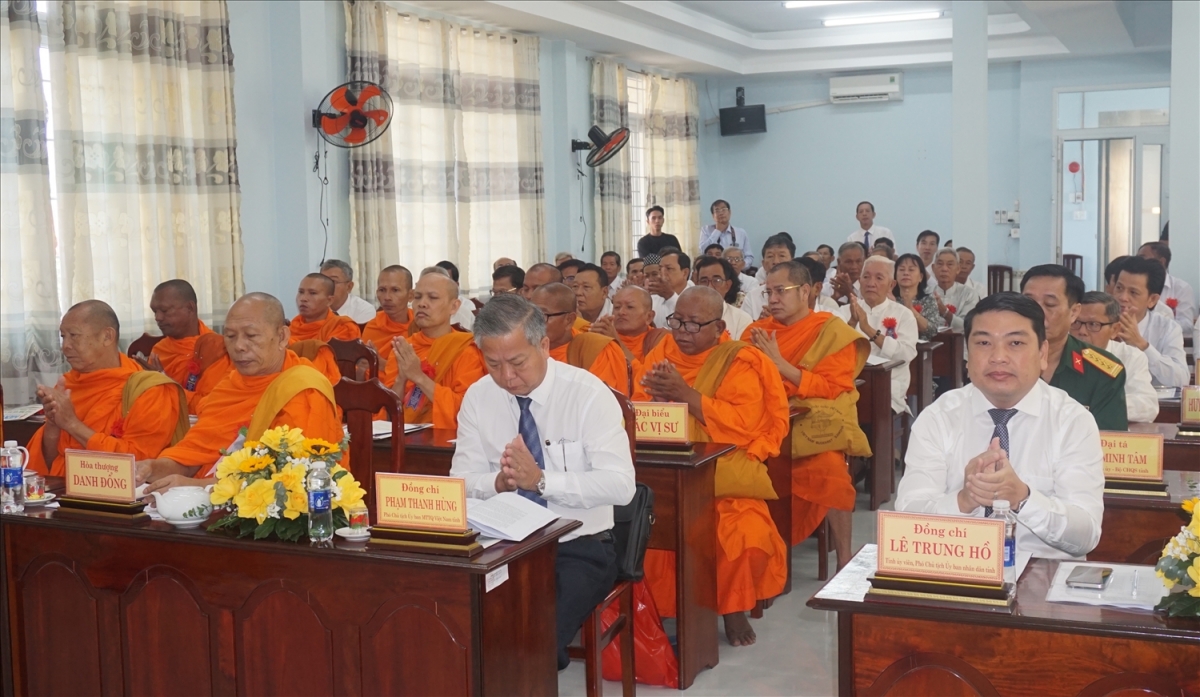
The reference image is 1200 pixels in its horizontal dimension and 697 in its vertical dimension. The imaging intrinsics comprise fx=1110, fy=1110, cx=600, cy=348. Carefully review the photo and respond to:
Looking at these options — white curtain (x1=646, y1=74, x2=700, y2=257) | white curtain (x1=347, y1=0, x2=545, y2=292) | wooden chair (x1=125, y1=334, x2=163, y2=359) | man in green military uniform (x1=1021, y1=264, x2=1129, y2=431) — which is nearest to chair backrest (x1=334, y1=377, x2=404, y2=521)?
man in green military uniform (x1=1021, y1=264, x2=1129, y2=431)

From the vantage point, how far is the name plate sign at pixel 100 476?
2.56 meters

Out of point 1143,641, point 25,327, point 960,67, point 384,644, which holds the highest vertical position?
point 960,67

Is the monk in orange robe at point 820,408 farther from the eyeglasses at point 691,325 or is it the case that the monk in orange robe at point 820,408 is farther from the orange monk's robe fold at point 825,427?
the eyeglasses at point 691,325

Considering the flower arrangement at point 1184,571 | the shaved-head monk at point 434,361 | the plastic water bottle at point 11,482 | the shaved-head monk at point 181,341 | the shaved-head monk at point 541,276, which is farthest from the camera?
the shaved-head monk at point 541,276

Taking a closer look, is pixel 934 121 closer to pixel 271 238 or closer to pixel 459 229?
pixel 459 229

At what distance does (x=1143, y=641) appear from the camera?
5.58 ft

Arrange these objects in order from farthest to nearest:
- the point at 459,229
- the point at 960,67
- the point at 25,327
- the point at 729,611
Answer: the point at 459,229
the point at 960,67
the point at 25,327
the point at 729,611

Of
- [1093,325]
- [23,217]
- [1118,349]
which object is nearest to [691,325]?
[1093,325]

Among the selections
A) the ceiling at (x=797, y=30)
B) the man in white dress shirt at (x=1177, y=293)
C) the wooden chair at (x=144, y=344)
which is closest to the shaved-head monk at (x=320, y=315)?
the wooden chair at (x=144, y=344)

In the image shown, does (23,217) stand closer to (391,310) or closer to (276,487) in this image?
(391,310)

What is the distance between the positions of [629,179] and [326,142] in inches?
162

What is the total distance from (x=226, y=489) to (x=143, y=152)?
4008 mm

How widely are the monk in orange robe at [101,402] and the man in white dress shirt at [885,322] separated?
3424 mm

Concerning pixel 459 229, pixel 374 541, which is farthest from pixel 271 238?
pixel 374 541
